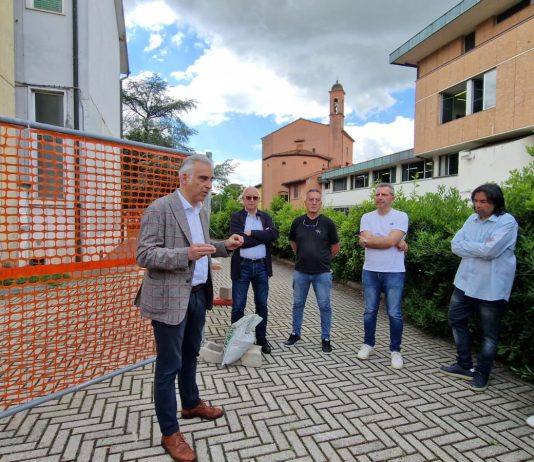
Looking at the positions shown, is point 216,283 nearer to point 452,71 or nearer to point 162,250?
point 162,250

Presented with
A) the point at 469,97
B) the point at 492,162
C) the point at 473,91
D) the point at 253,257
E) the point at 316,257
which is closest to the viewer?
the point at 253,257

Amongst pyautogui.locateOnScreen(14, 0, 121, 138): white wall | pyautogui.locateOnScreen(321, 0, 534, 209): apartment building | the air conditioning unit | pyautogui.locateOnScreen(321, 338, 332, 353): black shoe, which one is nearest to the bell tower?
pyautogui.locateOnScreen(321, 0, 534, 209): apartment building

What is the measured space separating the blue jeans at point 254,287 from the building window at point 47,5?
773 cm

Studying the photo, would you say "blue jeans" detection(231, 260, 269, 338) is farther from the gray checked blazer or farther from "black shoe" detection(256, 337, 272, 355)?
the gray checked blazer

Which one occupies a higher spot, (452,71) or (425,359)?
(452,71)

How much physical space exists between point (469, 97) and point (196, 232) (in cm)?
1953

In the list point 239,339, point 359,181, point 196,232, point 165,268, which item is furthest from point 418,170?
point 165,268

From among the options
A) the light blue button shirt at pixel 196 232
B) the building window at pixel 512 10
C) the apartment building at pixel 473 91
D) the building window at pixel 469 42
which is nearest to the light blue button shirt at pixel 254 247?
the light blue button shirt at pixel 196 232

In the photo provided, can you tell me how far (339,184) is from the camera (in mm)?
35406

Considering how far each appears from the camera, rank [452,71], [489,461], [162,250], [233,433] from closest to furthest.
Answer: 1. [162,250]
2. [489,461]
3. [233,433]
4. [452,71]

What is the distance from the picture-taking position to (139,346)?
165 inches

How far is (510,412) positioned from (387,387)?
3.37 ft

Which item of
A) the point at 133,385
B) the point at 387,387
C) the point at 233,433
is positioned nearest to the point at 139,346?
the point at 133,385

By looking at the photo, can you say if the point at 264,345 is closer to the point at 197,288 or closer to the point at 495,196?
the point at 197,288
